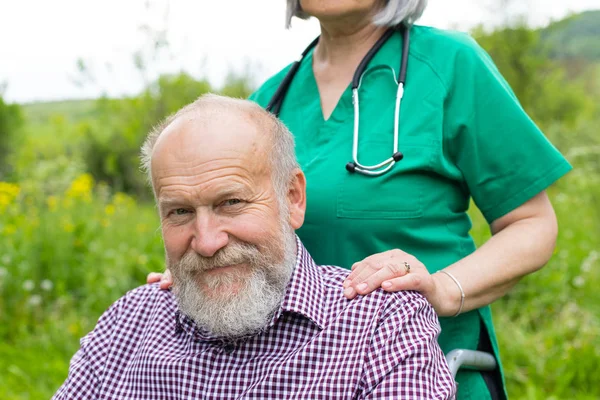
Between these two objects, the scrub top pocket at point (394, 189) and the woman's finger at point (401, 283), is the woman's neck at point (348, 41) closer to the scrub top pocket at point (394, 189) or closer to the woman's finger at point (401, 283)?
the scrub top pocket at point (394, 189)

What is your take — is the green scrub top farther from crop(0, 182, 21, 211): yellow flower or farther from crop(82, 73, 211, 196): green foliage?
crop(0, 182, 21, 211): yellow flower

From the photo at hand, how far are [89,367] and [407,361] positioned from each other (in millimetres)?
975

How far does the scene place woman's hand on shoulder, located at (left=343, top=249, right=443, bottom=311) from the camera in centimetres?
177

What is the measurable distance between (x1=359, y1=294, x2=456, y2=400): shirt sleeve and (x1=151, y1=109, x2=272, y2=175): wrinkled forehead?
0.51m

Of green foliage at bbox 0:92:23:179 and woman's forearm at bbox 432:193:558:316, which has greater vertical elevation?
woman's forearm at bbox 432:193:558:316

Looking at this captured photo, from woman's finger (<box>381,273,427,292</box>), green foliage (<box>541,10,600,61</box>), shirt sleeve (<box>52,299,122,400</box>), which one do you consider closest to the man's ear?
woman's finger (<box>381,273,427,292</box>)

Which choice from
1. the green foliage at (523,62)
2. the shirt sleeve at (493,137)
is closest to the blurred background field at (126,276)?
the shirt sleeve at (493,137)

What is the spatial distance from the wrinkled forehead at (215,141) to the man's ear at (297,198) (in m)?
0.13

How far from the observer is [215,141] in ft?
5.92

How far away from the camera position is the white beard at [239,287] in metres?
1.81

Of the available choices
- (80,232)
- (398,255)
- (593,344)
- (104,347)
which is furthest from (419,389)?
(80,232)

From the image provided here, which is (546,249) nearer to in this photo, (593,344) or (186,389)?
(186,389)

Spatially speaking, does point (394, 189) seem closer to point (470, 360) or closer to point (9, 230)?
point (470, 360)

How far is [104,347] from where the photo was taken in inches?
83.6
